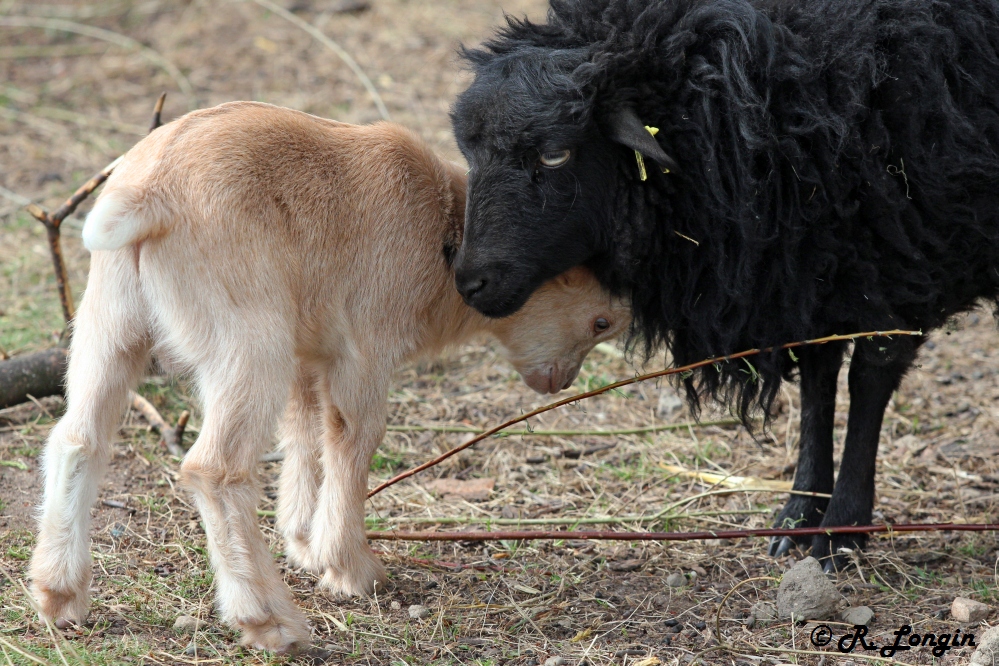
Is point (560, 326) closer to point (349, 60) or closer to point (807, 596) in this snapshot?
point (807, 596)

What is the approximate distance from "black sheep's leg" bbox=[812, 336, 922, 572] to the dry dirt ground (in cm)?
13

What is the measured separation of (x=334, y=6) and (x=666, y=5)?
748cm

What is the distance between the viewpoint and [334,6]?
10.6 metres

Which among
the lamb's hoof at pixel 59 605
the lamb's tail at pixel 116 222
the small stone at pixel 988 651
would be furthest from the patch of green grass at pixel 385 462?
the small stone at pixel 988 651

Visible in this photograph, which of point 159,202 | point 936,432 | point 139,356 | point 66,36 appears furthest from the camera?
point 66,36

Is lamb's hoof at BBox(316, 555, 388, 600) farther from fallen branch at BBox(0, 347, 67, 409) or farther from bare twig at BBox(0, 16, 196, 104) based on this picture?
bare twig at BBox(0, 16, 196, 104)

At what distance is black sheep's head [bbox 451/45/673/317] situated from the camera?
372 centimetres

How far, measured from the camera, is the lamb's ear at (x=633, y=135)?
369 centimetres

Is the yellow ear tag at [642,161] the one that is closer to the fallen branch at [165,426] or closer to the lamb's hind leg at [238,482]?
the lamb's hind leg at [238,482]

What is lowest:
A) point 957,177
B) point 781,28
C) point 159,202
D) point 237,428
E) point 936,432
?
point 936,432

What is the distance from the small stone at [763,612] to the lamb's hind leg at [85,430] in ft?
8.11

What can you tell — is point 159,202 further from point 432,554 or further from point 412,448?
point 412,448

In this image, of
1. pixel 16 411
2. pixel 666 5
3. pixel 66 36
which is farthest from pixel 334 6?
pixel 666 5

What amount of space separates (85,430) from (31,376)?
5.79 feet
